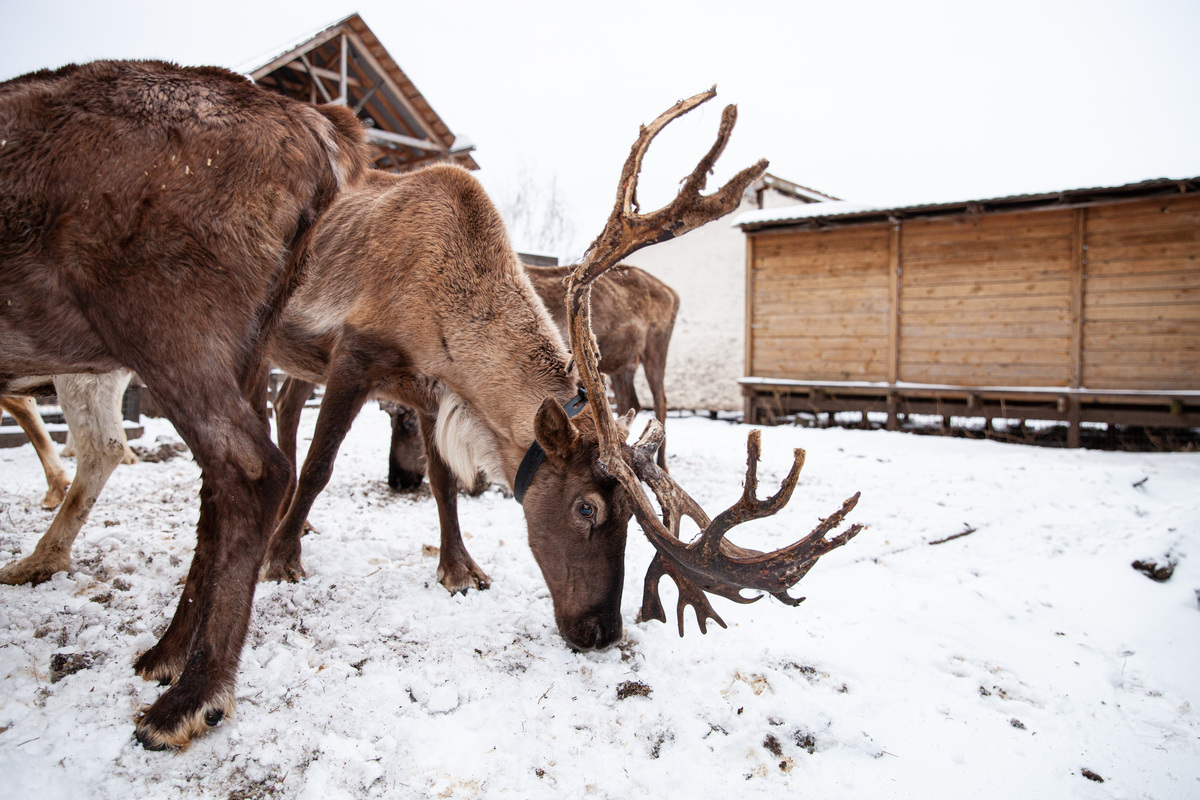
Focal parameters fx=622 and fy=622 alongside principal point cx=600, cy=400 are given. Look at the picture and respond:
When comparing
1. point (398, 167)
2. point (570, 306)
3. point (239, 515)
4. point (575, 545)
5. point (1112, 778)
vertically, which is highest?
point (398, 167)

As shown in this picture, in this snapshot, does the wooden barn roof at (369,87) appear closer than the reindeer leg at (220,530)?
No

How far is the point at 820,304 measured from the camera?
11586 mm

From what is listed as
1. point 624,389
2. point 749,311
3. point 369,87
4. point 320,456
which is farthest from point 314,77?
point 320,456

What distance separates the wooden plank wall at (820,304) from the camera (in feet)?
36.5

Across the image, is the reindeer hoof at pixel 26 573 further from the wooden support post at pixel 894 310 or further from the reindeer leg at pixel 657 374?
the wooden support post at pixel 894 310

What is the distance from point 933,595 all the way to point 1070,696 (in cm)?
95

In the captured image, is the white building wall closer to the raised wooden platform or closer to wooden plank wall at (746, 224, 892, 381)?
the raised wooden platform

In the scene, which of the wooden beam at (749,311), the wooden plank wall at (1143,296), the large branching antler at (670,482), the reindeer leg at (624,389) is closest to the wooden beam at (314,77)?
the reindeer leg at (624,389)

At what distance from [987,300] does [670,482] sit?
996cm

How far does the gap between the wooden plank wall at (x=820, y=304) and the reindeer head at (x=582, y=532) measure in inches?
384

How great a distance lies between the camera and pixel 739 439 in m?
9.26

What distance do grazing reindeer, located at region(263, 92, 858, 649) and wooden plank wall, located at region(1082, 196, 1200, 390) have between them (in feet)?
33.3

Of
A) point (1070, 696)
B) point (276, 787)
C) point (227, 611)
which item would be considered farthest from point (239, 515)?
point (1070, 696)

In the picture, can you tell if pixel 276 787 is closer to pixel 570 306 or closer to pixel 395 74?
pixel 570 306
